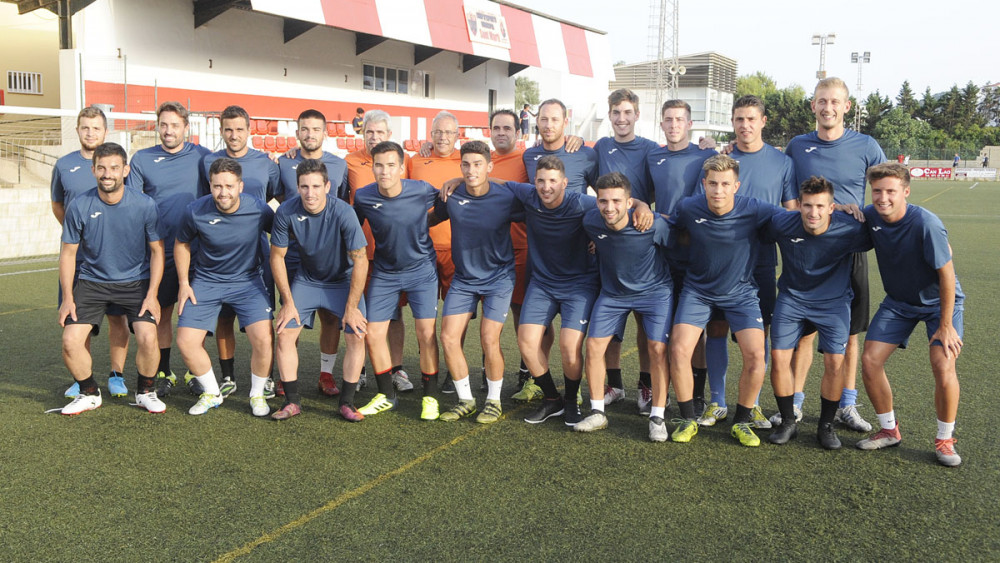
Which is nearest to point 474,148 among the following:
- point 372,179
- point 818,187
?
point 372,179

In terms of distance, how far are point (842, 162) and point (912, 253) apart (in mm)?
979

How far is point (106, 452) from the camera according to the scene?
4660 mm

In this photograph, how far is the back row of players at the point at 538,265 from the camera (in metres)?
4.87

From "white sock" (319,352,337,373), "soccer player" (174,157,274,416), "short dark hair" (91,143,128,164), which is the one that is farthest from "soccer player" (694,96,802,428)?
"short dark hair" (91,143,128,164)

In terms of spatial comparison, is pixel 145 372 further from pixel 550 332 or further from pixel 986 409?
pixel 986 409

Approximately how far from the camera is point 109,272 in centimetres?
548

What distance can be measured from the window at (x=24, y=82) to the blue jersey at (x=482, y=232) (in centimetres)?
1866

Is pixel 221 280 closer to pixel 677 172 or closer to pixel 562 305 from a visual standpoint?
pixel 562 305

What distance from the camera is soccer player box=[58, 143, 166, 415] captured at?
5.36 metres

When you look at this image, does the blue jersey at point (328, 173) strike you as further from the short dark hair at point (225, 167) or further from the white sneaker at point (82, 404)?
the white sneaker at point (82, 404)

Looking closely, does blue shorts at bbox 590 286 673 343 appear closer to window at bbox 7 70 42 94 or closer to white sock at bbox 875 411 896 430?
white sock at bbox 875 411 896 430

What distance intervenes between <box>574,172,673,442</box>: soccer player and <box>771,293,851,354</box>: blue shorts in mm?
666

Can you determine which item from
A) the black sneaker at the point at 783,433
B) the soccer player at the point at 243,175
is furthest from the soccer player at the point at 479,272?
the black sneaker at the point at 783,433

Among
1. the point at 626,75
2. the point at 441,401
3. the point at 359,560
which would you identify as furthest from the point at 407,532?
the point at 626,75
